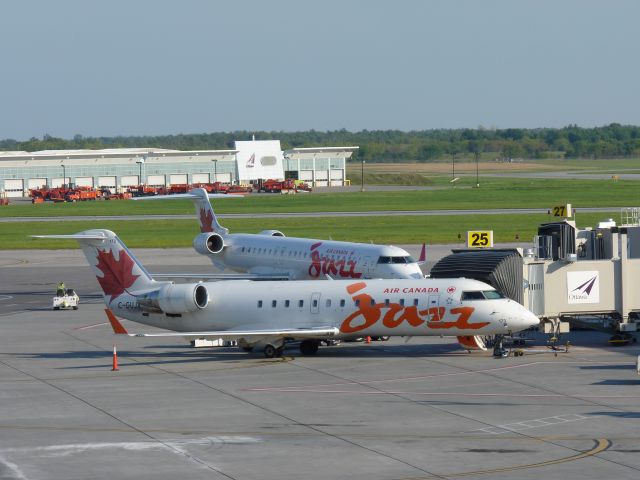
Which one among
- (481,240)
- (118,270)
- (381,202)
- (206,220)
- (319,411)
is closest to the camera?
(319,411)

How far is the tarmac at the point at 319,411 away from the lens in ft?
94.4

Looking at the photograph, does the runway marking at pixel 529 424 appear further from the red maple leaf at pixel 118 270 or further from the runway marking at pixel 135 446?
the red maple leaf at pixel 118 270

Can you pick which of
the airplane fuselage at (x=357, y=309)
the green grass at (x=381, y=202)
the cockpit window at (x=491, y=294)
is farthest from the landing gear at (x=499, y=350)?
the green grass at (x=381, y=202)

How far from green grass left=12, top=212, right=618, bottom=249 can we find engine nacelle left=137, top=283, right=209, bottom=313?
173 ft

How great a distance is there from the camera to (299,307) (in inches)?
1844

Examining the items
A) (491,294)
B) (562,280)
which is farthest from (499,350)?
(562,280)

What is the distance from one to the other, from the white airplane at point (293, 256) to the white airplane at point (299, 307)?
12878 millimetres

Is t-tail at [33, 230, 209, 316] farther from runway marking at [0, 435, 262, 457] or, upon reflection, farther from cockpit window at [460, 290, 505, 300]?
runway marking at [0, 435, 262, 457]

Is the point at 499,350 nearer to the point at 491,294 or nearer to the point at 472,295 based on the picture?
the point at 491,294

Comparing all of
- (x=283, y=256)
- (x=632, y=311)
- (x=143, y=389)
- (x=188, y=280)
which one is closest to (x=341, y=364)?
(x=143, y=389)

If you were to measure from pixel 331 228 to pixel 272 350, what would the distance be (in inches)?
2732

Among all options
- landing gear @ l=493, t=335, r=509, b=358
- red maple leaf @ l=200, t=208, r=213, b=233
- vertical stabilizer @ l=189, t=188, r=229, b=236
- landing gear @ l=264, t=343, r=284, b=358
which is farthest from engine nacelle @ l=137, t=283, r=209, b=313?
red maple leaf @ l=200, t=208, r=213, b=233

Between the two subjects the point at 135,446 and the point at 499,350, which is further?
the point at 499,350

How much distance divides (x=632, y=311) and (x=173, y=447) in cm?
2414
